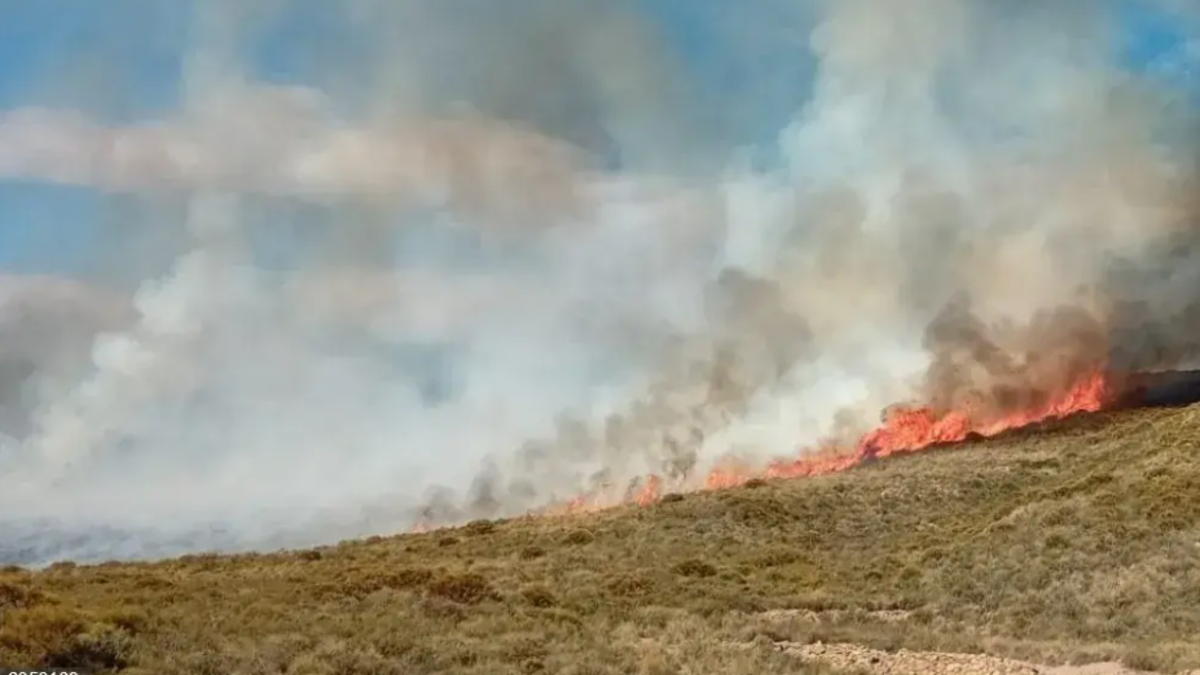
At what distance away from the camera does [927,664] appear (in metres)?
21.0

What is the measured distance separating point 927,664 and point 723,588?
1409 cm

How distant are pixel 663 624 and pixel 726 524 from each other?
79.5 ft

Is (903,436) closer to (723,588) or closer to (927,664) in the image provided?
(723,588)

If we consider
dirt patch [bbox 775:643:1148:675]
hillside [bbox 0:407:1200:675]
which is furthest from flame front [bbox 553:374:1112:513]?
dirt patch [bbox 775:643:1148:675]

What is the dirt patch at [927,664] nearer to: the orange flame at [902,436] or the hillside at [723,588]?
the hillside at [723,588]

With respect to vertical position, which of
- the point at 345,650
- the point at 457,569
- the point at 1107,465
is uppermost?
the point at 1107,465

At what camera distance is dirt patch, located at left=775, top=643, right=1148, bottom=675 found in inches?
782

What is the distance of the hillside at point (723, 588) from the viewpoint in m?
19.7

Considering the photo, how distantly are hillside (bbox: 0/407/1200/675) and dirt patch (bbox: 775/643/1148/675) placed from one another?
152mm

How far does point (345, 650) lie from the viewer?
19328 millimetres

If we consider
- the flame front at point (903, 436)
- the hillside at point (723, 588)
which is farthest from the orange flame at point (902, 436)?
the hillside at point (723, 588)

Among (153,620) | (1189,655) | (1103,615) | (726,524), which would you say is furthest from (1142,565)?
(153,620)

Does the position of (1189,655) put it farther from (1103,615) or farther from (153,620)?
(153,620)

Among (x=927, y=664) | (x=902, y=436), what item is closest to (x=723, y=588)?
(x=927, y=664)
